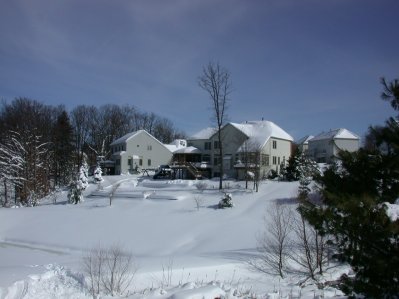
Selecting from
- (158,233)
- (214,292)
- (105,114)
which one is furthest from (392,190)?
(105,114)

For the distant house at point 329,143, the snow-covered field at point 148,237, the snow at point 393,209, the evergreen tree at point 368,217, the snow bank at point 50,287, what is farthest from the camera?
the distant house at point 329,143

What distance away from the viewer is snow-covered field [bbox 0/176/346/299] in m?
15.4

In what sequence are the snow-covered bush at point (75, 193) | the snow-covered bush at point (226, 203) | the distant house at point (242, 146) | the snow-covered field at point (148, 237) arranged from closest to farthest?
the snow-covered field at point (148, 237)
the snow-covered bush at point (226, 203)
the snow-covered bush at point (75, 193)
the distant house at point (242, 146)

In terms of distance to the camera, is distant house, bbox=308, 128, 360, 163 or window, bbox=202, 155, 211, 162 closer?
window, bbox=202, 155, 211, 162

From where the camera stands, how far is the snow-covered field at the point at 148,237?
605 inches

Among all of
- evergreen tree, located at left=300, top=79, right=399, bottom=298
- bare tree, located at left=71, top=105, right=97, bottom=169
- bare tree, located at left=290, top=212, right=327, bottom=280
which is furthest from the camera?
bare tree, located at left=71, top=105, right=97, bottom=169

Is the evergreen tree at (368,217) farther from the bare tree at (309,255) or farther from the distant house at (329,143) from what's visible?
the distant house at (329,143)

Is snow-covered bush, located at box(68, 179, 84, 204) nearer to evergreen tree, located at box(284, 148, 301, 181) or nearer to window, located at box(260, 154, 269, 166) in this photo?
window, located at box(260, 154, 269, 166)

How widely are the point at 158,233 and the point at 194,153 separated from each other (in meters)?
29.2

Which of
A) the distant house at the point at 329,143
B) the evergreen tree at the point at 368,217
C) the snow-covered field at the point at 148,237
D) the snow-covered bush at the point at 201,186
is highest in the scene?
the distant house at the point at 329,143

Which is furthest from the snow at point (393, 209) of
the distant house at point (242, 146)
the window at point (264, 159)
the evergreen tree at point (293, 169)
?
the window at point (264, 159)

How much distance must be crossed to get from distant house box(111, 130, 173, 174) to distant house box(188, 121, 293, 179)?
9.92 metres

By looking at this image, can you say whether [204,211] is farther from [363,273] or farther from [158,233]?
[363,273]

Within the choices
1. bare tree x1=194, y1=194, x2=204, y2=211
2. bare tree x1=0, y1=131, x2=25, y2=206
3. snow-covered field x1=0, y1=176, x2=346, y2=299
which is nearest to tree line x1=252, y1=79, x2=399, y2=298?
snow-covered field x1=0, y1=176, x2=346, y2=299
